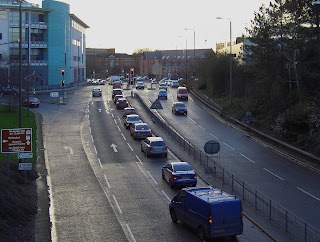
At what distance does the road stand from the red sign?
2.45 meters

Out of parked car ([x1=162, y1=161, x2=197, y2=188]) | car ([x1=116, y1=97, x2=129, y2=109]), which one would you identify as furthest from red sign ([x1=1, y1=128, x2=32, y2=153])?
car ([x1=116, y1=97, x2=129, y2=109])

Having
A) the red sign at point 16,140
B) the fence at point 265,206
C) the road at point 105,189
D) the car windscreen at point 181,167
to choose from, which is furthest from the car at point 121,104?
the red sign at point 16,140

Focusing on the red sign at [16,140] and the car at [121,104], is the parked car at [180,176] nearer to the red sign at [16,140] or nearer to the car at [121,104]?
the red sign at [16,140]

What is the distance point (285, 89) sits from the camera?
4431 cm

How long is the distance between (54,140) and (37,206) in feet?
60.1

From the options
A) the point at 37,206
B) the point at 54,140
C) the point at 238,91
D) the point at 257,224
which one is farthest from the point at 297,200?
the point at 238,91

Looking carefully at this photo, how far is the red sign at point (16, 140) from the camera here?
22.7m

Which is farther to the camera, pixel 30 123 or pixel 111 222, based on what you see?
pixel 30 123

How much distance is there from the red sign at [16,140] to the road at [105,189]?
245cm

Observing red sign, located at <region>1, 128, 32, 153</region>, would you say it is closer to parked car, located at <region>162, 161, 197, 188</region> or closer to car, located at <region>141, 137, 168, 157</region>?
parked car, located at <region>162, 161, 197, 188</region>

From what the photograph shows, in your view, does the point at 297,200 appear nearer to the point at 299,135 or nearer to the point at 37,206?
the point at 37,206

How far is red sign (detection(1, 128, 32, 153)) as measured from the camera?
74.6 feet

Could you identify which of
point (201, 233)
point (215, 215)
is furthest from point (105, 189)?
point (215, 215)

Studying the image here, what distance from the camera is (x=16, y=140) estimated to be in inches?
904
